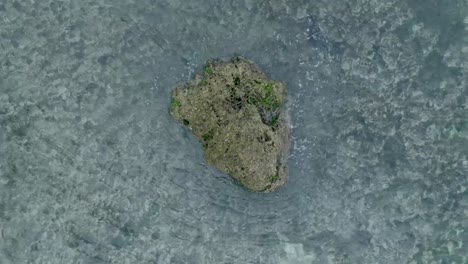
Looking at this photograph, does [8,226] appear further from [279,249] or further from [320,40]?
[320,40]

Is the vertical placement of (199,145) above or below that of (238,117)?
below

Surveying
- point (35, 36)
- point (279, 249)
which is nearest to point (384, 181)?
point (279, 249)

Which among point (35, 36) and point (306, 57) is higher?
point (306, 57)
